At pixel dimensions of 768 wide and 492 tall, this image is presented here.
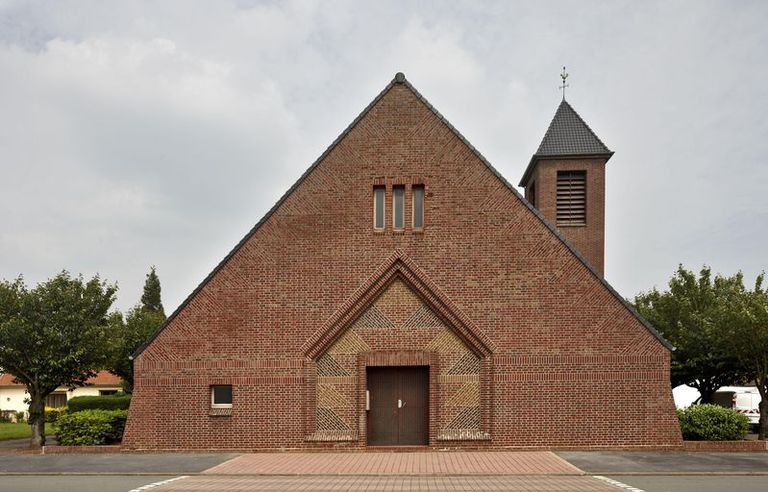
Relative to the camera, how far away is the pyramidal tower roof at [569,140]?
2538 centimetres

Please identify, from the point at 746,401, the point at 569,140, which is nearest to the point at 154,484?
the point at 569,140

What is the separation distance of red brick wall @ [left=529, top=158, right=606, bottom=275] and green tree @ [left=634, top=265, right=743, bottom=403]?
18.4 feet

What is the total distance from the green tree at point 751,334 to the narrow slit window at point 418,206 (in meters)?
10.8

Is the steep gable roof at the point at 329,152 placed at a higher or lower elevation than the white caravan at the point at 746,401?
higher

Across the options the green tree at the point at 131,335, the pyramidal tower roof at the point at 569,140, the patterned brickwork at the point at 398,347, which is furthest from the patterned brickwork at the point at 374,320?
the green tree at the point at 131,335

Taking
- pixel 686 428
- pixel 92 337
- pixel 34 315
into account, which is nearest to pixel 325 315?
pixel 92 337

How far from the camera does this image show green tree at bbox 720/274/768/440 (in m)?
19.9

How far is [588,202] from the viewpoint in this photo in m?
25.1

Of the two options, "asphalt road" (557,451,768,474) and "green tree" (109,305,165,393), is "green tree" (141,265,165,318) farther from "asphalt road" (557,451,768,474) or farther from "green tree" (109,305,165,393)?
"asphalt road" (557,451,768,474)

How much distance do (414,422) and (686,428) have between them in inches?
337

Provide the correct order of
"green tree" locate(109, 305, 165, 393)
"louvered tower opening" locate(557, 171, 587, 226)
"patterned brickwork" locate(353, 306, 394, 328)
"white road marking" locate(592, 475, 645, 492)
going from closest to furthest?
"white road marking" locate(592, 475, 645, 492) < "patterned brickwork" locate(353, 306, 394, 328) < "louvered tower opening" locate(557, 171, 587, 226) < "green tree" locate(109, 305, 165, 393)

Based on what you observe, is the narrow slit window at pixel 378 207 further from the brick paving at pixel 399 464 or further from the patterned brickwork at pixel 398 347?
the brick paving at pixel 399 464

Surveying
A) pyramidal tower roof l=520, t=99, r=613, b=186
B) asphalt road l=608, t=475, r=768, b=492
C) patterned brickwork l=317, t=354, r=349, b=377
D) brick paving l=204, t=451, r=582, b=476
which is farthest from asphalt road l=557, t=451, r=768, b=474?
pyramidal tower roof l=520, t=99, r=613, b=186

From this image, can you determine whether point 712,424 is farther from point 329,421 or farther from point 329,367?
point 329,367
